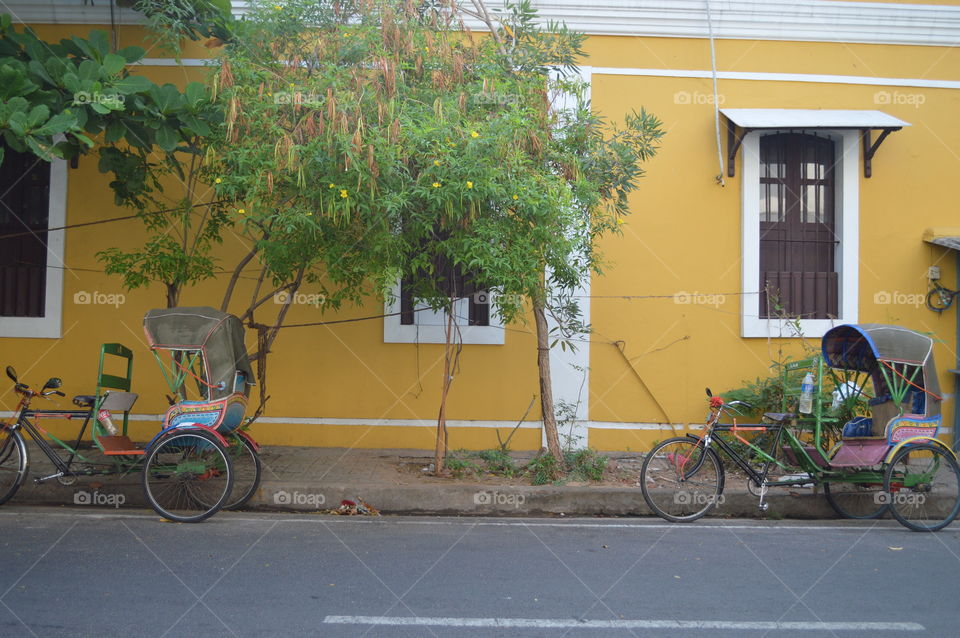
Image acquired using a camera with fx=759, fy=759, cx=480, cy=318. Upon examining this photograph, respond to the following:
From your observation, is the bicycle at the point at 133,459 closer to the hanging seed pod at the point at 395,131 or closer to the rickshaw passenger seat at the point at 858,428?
the hanging seed pod at the point at 395,131

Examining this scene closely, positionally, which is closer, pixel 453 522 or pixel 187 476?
pixel 187 476

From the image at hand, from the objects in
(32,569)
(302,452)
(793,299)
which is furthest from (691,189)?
(32,569)

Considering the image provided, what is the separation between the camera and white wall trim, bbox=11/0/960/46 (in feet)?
30.9

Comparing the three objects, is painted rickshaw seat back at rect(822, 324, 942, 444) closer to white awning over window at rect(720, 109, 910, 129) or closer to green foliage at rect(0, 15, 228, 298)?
white awning over window at rect(720, 109, 910, 129)

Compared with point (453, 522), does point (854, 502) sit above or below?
above

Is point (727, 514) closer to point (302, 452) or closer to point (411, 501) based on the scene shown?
point (411, 501)

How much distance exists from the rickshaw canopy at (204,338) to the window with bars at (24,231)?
11.6ft

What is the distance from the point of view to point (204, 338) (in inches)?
272

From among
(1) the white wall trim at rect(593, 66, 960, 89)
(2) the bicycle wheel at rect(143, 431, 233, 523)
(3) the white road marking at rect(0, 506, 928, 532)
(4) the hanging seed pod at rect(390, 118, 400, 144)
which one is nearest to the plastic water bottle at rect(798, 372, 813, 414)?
(3) the white road marking at rect(0, 506, 928, 532)

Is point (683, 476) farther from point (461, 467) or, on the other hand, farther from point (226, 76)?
point (226, 76)

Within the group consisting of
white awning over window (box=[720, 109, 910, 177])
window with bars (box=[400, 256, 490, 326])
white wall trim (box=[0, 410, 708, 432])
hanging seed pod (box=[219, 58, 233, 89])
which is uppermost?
white awning over window (box=[720, 109, 910, 177])

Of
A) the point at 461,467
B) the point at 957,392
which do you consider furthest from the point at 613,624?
the point at 957,392

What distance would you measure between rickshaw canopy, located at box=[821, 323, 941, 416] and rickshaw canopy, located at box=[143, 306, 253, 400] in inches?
225

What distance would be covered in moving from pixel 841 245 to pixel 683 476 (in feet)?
14.9
